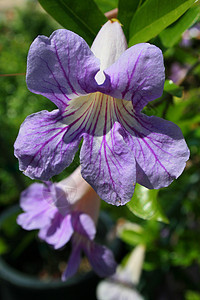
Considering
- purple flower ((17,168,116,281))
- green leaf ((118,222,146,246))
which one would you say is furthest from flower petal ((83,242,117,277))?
green leaf ((118,222,146,246))

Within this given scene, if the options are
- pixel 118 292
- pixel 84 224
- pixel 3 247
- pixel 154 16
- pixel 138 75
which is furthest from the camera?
pixel 3 247

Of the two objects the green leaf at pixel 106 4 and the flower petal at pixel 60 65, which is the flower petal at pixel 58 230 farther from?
the green leaf at pixel 106 4

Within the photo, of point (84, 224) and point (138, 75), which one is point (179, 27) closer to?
point (138, 75)

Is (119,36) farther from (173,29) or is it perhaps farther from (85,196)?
(85,196)

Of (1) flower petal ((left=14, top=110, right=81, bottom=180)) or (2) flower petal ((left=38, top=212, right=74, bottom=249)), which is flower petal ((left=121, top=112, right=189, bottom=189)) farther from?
(2) flower petal ((left=38, top=212, right=74, bottom=249))

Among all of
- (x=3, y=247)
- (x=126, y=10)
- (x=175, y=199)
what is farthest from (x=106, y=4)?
(x=3, y=247)
